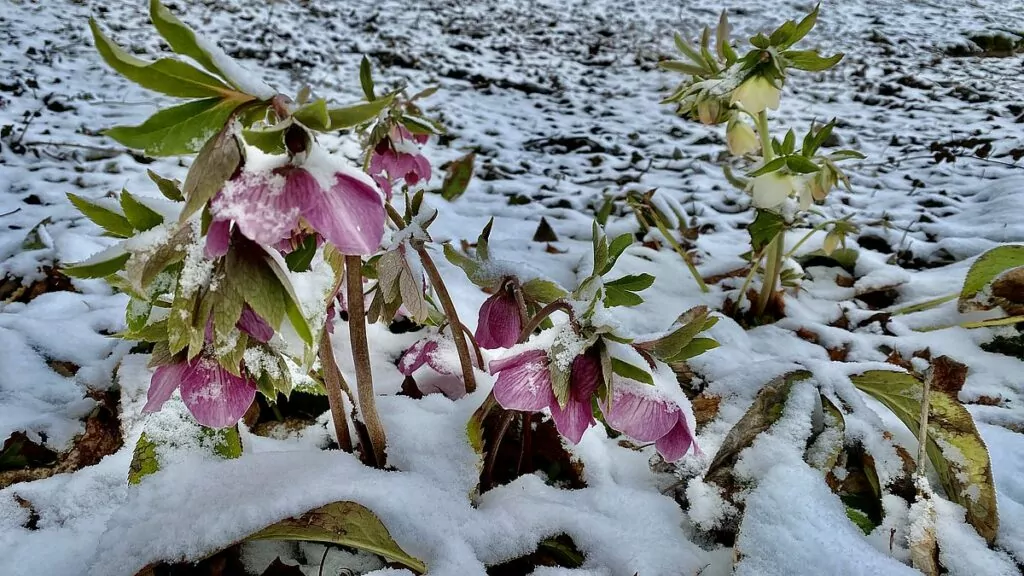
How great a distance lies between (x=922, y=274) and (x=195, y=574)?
6.61 ft

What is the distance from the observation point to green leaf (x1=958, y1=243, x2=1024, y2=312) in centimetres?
125

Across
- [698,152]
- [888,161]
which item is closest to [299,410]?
[698,152]

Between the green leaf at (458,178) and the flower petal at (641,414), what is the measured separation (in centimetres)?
155

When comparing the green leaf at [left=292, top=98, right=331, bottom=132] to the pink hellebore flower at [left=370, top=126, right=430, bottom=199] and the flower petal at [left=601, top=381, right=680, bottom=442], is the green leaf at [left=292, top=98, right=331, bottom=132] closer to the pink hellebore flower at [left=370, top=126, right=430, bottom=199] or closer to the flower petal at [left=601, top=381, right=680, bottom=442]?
the flower petal at [left=601, top=381, right=680, bottom=442]

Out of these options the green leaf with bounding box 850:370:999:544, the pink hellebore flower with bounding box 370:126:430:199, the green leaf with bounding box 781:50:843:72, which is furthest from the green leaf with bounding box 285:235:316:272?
the green leaf with bounding box 781:50:843:72

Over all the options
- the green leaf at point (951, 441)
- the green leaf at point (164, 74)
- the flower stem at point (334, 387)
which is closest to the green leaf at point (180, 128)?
the green leaf at point (164, 74)

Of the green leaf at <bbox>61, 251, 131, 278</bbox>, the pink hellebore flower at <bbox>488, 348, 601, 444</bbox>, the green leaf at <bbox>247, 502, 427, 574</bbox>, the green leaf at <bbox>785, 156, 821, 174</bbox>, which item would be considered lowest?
the green leaf at <bbox>247, 502, 427, 574</bbox>

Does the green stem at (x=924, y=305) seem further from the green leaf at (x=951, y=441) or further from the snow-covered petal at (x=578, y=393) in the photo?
the snow-covered petal at (x=578, y=393)

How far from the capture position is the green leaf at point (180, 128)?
503mm

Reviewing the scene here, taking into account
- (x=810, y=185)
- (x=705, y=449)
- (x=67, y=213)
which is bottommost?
(x=67, y=213)

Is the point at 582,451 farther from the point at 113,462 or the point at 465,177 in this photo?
the point at 465,177

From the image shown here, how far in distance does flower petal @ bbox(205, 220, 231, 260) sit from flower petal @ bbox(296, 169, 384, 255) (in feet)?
0.24

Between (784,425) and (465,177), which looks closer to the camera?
(784,425)

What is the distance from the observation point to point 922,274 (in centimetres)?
179
